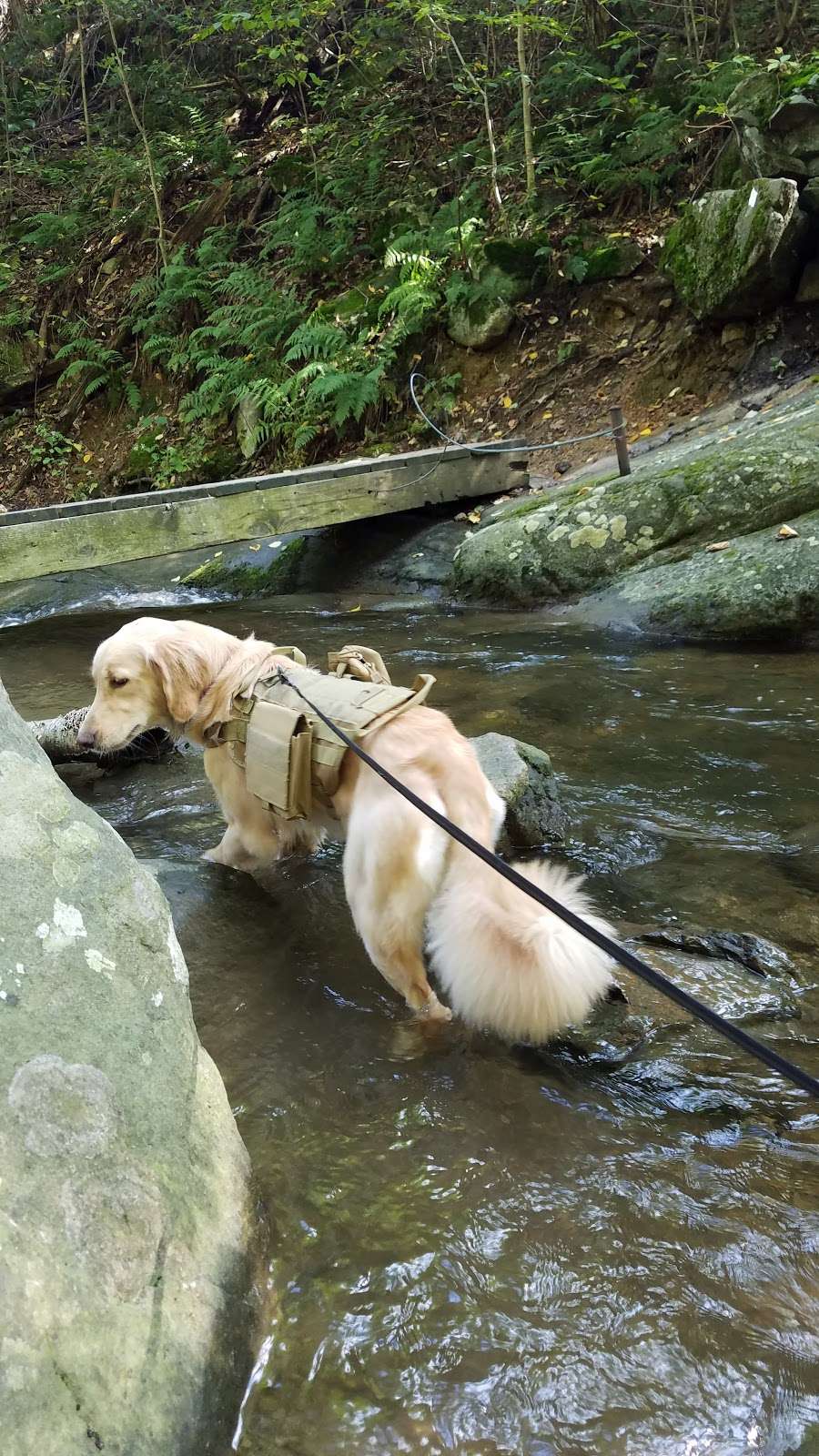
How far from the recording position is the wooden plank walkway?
8234 mm

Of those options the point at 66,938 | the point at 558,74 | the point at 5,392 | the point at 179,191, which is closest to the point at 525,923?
the point at 66,938

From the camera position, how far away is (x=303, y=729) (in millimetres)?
3326

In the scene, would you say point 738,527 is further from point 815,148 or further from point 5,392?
point 5,392

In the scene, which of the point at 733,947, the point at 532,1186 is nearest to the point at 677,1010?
the point at 733,947

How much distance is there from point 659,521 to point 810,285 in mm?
4234

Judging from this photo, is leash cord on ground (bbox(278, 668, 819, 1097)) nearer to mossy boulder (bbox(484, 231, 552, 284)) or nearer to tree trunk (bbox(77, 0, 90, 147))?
mossy boulder (bbox(484, 231, 552, 284))

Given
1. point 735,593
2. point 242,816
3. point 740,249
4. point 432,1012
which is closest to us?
point 432,1012

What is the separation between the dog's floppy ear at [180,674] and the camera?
3.77 metres

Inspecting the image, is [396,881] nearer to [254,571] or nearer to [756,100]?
[254,571]

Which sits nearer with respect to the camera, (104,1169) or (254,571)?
(104,1169)

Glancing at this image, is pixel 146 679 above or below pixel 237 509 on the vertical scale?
below

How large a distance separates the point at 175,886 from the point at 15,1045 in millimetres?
2241

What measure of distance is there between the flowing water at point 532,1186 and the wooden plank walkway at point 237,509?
4780mm

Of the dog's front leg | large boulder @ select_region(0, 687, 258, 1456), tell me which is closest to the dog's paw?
large boulder @ select_region(0, 687, 258, 1456)
